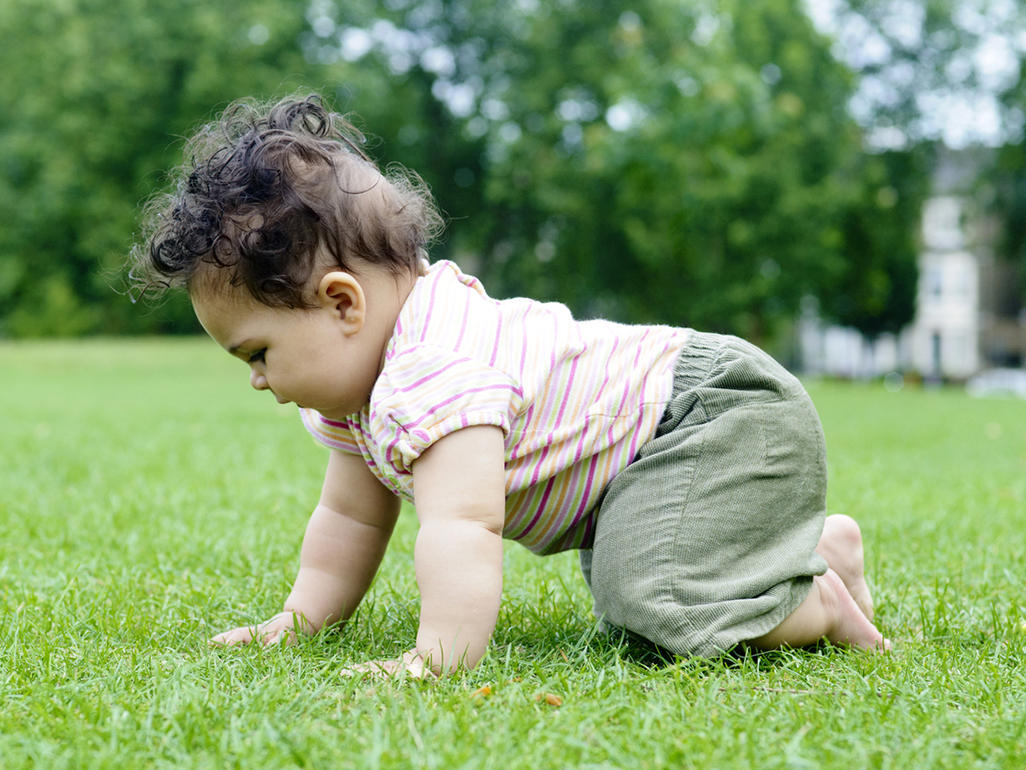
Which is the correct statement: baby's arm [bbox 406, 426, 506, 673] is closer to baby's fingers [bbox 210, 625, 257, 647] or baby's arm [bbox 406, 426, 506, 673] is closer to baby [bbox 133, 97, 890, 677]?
baby [bbox 133, 97, 890, 677]

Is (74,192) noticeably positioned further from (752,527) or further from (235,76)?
(752,527)

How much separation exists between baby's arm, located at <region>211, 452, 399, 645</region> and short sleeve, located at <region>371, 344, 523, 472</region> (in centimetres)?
40

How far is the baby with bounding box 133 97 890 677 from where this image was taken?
200 cm

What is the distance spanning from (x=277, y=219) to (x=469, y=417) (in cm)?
49

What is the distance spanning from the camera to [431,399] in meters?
1.99

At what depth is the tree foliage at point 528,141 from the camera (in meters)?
23.3

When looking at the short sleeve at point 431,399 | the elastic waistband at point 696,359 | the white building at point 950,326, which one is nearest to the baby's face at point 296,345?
the short sleeve at point 431,399

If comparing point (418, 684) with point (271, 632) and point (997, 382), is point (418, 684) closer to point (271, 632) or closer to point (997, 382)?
point (271, 632)

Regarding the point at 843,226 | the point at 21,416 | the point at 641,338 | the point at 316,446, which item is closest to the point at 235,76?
the point at 843,226

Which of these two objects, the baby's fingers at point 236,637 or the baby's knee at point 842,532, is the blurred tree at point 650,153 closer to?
the baby's knee at point 842,532

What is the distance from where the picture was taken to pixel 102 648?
2143 millimetres

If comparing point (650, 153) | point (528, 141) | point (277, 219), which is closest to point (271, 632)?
point (277, 219)

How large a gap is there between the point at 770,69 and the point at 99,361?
15.3 metres

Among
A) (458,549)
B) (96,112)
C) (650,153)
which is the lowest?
(458,549)
